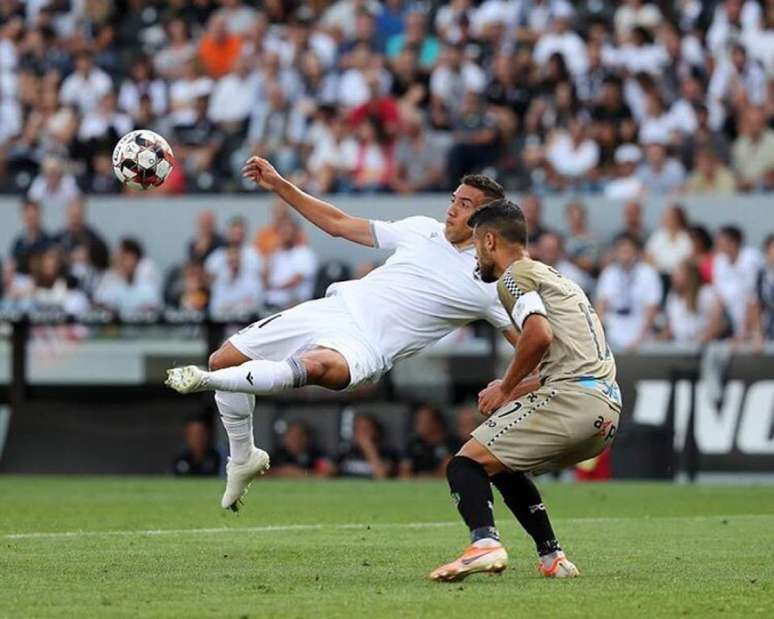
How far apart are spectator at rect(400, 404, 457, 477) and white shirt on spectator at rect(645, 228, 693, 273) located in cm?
313

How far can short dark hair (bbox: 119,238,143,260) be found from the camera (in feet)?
68.9

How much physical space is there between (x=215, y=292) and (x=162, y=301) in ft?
2.67

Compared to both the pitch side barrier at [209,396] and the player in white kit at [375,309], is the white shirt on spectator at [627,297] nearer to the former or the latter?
the pitch side barrier at [209,396]

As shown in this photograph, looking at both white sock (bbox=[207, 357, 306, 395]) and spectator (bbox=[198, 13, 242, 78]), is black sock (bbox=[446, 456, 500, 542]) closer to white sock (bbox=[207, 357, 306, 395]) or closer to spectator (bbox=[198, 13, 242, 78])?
white sock (bbox=[207, 357, 306, 395])

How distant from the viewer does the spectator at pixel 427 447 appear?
61.2 feet

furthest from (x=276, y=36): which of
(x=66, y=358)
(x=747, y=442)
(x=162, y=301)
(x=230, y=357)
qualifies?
(x=230, y=357)

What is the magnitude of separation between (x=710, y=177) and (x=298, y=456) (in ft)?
19.6

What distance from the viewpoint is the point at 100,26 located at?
2581 cm

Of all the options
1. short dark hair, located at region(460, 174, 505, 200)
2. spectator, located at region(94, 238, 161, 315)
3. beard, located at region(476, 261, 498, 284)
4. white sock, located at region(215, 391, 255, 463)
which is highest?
short dark hair, located at region(460, 174, 505, 200)

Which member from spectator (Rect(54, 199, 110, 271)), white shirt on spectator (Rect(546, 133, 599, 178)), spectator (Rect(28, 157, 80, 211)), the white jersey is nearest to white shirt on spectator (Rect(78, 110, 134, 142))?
spectator (Rect(28, 157, 80, 211))

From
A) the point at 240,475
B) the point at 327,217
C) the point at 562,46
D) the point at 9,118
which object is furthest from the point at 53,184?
the point at 327,217

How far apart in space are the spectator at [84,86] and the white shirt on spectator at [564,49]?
586cm

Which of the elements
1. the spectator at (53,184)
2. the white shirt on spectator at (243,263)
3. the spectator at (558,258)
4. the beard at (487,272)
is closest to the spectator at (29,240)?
the spectator at (53,184)

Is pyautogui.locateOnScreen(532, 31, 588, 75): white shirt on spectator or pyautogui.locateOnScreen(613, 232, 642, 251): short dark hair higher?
pyautogui.locateOnScreen(532, 31, 588, 75): white shirt on spectator
